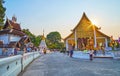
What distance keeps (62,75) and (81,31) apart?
37.0 m

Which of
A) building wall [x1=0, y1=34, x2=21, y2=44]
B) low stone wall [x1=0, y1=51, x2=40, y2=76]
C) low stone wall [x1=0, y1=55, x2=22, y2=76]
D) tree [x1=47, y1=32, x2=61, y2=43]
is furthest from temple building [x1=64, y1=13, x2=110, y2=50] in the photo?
tree [x1=47, y1=32, x2=61, y2=43]

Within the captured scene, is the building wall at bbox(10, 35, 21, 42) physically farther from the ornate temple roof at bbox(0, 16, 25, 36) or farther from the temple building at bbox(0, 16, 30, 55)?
the ornate temple roof at bbox(0, 16, 25, 36)

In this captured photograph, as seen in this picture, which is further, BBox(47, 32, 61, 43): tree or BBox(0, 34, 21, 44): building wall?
BBox(47, 32, 61, 43): tree

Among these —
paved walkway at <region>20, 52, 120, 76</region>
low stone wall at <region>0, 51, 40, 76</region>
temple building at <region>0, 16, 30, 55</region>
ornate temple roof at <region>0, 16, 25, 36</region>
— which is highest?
ornate temple roof at <region>0, 16, 25, 36</region>

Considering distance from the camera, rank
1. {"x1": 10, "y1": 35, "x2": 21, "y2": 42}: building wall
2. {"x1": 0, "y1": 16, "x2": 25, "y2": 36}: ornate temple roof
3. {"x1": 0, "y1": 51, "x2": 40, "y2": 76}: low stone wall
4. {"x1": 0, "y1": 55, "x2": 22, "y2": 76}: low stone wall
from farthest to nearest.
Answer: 1. {"x1": 0, "y1": 16, "x2": 25, "y2": 36}: ornate temple roof
2. {"x1": 10, "y1": 35, "x2": 21, "y2": 42}: building wall
3. {"x1": 0, "y1": 51, "x2": 40, "y2": 76}: low stone wall
4. {"x1": 0, "y1": 55, "x2": 22, "y2": 76}: low stone wall

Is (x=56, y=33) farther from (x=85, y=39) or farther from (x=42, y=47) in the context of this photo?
(x=85, y=39)

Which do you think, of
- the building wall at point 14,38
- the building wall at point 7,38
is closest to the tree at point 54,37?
the building wall at point 14,38

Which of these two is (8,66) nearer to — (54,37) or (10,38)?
(10,38)

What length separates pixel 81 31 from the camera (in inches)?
1821

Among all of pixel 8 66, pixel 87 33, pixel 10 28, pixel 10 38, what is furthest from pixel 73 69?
pixel 10 28

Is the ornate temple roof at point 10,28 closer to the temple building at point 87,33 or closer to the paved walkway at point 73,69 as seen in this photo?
the temple building at point 87,33

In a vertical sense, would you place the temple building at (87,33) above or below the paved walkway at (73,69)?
above

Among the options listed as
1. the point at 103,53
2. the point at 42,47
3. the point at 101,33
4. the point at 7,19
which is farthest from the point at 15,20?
the point at 103,53

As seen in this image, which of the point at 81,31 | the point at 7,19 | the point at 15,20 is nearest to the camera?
the point at 81,31
